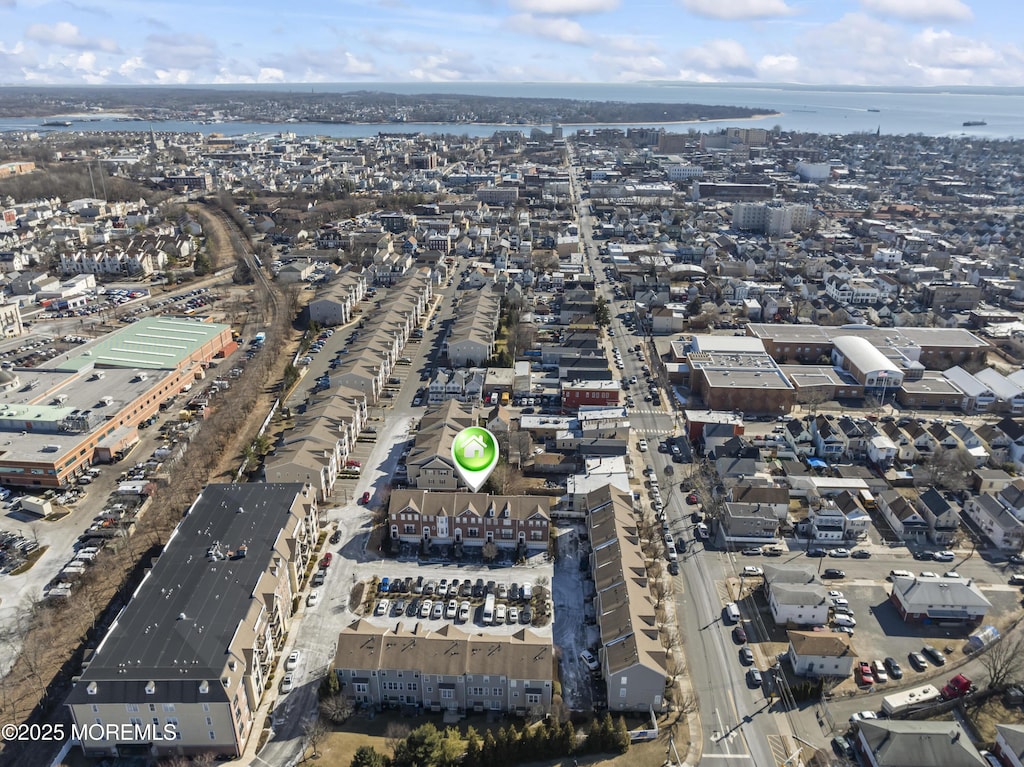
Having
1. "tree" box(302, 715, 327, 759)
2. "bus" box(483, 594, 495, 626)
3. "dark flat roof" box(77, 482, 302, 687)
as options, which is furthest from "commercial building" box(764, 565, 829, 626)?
"dark flat roof" box(77, 482, 302, 687)

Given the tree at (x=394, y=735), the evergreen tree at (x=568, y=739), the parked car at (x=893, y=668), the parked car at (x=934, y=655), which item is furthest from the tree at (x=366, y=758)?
the parked car at (x=934, y=655)

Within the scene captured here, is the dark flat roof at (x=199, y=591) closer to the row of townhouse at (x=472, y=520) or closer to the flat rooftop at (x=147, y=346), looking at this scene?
the row of townhouse at (x=472, y=520)

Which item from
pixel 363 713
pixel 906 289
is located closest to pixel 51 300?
pixel 363 713

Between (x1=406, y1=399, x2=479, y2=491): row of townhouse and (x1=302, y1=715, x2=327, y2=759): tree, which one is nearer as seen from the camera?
(x1=302, y1=715, x2=327, y2=759): tree

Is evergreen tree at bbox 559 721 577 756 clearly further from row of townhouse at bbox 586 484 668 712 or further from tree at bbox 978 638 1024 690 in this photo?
tree at bbox 978 638 1024 690

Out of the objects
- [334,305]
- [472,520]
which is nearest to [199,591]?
[472,520]
